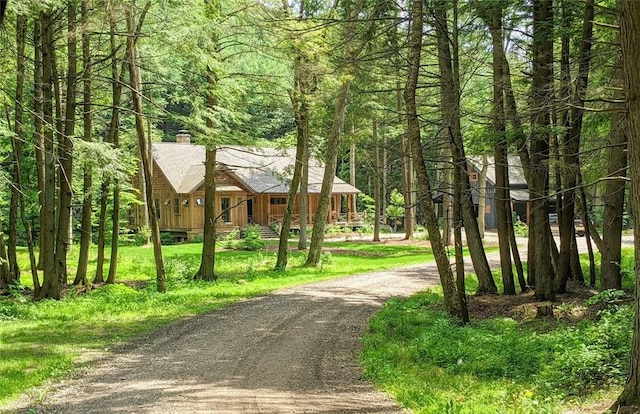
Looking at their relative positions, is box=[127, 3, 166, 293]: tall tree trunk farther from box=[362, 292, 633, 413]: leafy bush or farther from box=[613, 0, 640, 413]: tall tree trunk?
box=[613, 0, 640, 413]: tall tree trunk

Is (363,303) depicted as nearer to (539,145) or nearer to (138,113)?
(539,145)

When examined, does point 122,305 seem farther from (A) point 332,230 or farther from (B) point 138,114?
(A) point 332,230

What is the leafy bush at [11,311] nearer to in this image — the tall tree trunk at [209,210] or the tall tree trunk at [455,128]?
the tall tree trunk at [209,210]

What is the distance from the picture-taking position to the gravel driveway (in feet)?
22.0

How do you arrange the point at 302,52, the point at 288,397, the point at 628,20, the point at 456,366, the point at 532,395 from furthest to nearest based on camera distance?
the point at 302,52
the point at 456,366
the point at 288,397
the point at 532,395
the point at 628,20

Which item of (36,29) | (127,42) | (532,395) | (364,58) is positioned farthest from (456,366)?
(36,29)

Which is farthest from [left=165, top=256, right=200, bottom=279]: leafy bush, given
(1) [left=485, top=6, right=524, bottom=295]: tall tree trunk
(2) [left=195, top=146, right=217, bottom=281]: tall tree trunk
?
(1) [left=485, top=6, right=524, bottom=295]: tall tree trunk

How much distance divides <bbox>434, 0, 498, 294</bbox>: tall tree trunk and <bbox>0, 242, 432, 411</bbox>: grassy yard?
18.4 feet

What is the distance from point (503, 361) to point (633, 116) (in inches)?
159

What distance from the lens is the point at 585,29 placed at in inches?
442

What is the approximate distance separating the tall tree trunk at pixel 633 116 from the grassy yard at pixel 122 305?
6.63 metres

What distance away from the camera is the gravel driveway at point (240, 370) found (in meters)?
6.70

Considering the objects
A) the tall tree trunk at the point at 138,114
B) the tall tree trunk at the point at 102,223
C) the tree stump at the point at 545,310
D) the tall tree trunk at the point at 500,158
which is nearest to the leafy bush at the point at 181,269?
the tall tree trunk at the point at 102,223

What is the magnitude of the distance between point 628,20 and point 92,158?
11320 mm
